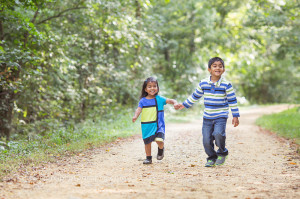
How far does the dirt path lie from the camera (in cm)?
401

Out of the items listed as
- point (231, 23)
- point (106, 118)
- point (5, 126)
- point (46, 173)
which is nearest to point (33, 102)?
point (5, 126)

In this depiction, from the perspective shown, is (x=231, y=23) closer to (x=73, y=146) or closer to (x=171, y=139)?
(x=171, y=139)

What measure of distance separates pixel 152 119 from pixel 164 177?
4.64 feet

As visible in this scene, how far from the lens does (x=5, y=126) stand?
10625mm

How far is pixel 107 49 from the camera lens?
53.5 feet

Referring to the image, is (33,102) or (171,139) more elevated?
(33,102)

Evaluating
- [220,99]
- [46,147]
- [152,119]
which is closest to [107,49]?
[46,147]

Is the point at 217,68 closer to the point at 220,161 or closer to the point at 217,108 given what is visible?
the point at 217,108

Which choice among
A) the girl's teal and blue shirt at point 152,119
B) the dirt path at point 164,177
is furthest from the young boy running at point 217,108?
the girl's teal and blue shirt at point 152,119

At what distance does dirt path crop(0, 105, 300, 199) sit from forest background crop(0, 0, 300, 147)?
3.61m

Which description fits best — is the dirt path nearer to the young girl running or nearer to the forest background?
the young girl running

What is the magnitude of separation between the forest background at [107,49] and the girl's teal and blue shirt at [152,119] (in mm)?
3599

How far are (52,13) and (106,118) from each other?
5.50 m

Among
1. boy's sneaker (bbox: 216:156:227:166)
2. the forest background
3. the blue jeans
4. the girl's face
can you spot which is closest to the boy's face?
the blue jeans
